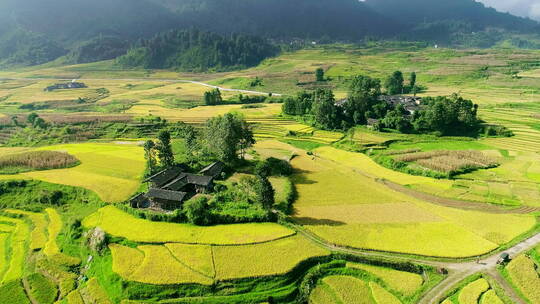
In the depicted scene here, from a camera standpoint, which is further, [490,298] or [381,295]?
[381,295]

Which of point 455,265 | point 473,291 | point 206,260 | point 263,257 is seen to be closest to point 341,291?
point 263,257

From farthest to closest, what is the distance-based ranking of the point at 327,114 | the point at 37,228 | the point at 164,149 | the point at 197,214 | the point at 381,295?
the point at 327,114 → the point at 164,149 → the point at 37,228 → the point at 197,214 → the point at 381,295

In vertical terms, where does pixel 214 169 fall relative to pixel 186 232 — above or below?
above

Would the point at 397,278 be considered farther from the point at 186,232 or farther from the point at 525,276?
the point at 186,232

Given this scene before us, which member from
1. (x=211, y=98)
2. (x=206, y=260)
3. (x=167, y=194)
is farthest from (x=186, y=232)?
(x=211, y=98)

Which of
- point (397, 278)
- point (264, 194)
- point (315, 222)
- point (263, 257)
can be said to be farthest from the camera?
point (264, 194)

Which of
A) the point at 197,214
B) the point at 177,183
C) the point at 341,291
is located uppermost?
the point at 177,183

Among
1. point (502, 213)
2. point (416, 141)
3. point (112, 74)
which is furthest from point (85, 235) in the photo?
point (112, 74)

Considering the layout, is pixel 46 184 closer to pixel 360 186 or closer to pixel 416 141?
pixel 360 186
